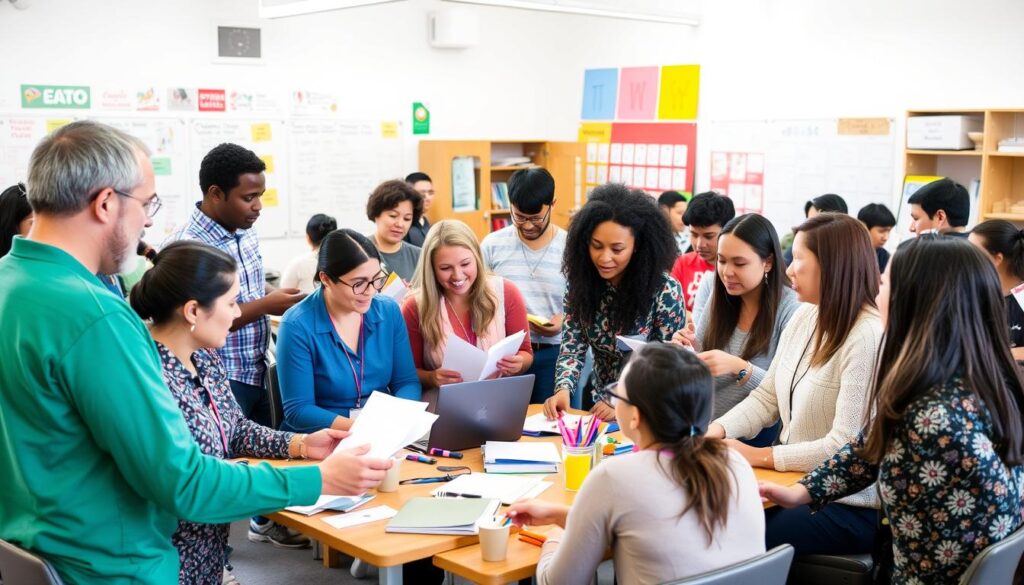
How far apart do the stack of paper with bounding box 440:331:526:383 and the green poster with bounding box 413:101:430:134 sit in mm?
5283

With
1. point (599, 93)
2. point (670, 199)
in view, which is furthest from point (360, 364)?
point (599, 93)

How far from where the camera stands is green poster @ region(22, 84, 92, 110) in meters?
6.27

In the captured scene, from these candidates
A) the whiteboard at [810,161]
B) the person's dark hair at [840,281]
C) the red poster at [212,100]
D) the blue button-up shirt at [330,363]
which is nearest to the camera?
the person's dark hair at [840,281]

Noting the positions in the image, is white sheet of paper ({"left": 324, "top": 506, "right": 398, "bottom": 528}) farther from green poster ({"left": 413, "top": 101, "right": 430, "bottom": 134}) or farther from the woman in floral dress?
green poster ({"left": 413, "top": 101, "right": 430, "bottom": 134})

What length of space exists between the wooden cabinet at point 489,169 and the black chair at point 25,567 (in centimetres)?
620

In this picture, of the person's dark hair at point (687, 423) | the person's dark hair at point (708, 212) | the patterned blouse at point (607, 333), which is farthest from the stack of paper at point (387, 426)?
the person's dark hair at point (708, 212)

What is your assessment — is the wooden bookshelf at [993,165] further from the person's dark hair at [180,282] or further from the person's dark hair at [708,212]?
the person's dark hair at [180,282]

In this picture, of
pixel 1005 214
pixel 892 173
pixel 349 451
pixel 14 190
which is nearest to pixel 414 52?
pixel 892 173

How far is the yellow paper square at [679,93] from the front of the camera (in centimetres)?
779

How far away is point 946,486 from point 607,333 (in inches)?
57.1

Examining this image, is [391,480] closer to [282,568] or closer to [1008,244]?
[282,568]

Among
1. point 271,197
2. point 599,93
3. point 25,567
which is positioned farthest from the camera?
point 599,93

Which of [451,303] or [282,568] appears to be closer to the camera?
[451,303]

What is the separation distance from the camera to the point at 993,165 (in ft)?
19.6
